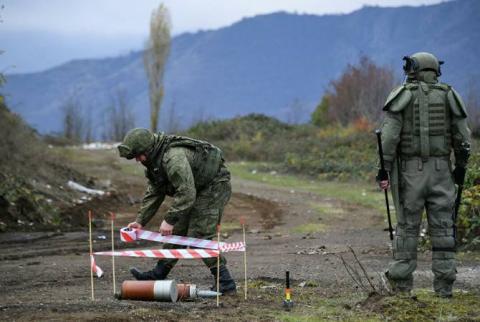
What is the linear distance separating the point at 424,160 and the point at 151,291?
3.19 metres

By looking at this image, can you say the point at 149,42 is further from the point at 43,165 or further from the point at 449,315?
the point at 449,315

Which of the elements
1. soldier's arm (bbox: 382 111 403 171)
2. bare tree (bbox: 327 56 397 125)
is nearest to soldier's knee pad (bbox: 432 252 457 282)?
soldier's arm (bbox: 382 111 403 171)

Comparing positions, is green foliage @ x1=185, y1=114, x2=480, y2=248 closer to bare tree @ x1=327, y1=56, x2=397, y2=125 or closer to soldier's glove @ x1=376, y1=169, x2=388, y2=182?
bare tree @ x1=327, y1=56, x2=397, y2=125

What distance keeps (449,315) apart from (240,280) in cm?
353

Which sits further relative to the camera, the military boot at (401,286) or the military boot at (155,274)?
the military boot at (155,274)

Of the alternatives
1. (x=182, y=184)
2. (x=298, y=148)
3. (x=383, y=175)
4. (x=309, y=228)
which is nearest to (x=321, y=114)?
(x=298, y=148)

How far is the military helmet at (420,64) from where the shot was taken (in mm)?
8891

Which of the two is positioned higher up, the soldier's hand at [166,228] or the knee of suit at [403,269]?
the soldier's hand at [166,228]

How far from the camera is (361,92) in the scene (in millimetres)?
47062

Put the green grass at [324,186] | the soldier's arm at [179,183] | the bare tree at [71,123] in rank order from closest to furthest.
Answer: the soldier's arm at [179,183] < the green grass at [324,186] < the bare tree at [71,123]

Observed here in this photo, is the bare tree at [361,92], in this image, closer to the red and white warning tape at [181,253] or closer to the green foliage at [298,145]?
the green foliage at [298,145]

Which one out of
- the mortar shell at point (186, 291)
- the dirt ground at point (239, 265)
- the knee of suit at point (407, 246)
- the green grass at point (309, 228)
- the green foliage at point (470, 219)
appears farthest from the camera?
the green grass at point (309, 228)

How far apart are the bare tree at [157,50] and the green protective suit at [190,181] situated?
50.3 meters

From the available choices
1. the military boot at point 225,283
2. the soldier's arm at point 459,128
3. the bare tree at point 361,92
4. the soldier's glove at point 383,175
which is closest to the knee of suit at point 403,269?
the soldier's glove at point 383,175
